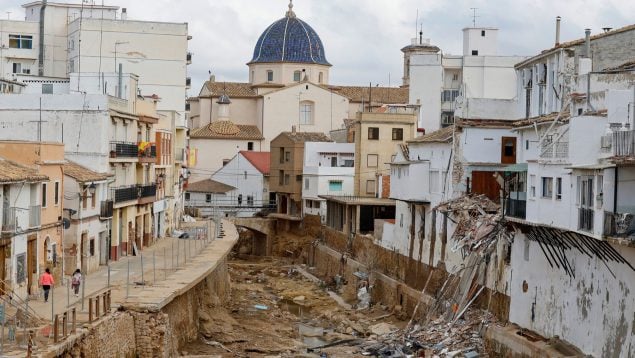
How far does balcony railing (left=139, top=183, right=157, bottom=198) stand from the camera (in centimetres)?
5999

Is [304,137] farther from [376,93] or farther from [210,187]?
[376,93]

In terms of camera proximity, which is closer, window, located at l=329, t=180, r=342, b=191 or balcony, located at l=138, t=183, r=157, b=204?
balcony, located at l=138, t=183, r=157, b=204

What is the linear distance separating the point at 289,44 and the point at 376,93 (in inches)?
358

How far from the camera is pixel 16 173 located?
1463 inches

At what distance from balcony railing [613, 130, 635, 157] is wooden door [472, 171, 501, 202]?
1690 centimetres

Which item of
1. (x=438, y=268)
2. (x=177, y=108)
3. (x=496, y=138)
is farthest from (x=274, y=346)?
(x=177, y=108)

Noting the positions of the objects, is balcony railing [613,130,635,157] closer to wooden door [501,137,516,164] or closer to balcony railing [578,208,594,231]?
balcony railing [578,208,594,231]

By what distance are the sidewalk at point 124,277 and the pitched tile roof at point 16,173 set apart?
344 cm

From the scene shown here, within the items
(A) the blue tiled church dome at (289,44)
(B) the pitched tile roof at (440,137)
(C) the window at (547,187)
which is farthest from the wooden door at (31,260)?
(A) the blue tiled church dome at (289,44)

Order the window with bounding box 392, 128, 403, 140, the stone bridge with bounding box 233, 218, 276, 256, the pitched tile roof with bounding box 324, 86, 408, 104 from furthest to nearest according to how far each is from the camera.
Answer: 1. the pitched tile roof with bounding box 324, 86, 408, 104
2. the stone bridge with bounding box 233, 218, 276, 256
3. the window with bounding box 392, 128, 403, 140

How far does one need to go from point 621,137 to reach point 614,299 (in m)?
4.22

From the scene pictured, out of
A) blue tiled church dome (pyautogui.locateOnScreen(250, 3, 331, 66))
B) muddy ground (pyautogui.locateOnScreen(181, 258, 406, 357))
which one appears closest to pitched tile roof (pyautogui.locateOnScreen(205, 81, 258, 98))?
blue tiled church dome (pyautogui.locateOnScreen(250, 3, 331, 66))

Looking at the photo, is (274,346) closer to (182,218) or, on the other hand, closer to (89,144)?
(89,144)

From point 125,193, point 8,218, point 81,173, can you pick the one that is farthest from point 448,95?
point 8,218
